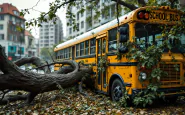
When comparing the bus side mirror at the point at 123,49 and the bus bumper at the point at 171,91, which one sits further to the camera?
the bus side mirror at the point at 123,49

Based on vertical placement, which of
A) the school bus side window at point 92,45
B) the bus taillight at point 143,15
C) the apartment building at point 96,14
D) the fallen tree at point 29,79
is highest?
→ the apartment building at point 96,14

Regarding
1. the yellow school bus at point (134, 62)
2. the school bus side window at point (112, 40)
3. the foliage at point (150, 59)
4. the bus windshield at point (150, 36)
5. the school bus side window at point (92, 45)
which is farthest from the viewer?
the school bus side window at point (92, 45)

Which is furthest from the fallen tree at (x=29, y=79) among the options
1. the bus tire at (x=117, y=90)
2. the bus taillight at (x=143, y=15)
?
the bus taillight at (x=143, y=15)

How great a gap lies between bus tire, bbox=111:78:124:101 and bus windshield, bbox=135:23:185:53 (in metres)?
1.39

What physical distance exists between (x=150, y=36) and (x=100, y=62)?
225 centimetres

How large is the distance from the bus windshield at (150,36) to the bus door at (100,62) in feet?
5.86

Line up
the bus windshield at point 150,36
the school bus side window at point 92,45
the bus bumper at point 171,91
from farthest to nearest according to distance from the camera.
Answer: the school bus side window at point 92,45 < the bus windshield at point 150,36 < the bus bumper at point 171,91

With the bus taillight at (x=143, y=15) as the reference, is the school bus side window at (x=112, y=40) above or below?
below

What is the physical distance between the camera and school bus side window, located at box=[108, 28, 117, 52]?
22.4ft

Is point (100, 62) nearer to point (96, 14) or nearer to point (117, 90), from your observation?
point (117, 90)

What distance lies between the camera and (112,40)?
7.02 m

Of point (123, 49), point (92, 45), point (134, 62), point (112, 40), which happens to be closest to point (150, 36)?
point (123, 49)

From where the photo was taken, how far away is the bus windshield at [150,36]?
5930mm

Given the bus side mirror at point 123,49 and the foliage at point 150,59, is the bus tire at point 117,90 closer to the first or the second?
the foliage at point 150,59
